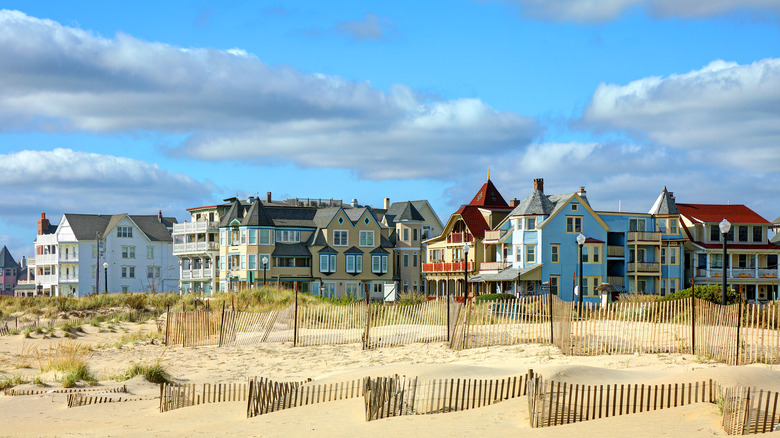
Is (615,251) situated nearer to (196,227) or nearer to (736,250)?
(736,250)

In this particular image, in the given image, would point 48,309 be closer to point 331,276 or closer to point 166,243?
point 331,276

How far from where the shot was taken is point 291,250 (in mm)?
73625

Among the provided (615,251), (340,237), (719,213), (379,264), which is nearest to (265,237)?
(340,237)

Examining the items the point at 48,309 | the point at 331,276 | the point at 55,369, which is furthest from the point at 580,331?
the point at 331,276

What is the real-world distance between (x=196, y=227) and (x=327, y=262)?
46.7 feet

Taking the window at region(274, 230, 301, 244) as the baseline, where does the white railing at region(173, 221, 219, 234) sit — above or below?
above

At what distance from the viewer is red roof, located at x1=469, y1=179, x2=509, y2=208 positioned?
73.1 m

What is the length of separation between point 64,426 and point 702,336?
1488 cm

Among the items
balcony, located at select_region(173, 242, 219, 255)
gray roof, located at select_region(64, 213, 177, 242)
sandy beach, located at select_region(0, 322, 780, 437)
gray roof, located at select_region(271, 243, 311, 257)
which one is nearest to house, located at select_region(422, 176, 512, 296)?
gray roof, located at select_region(271, 243, 311, 257)

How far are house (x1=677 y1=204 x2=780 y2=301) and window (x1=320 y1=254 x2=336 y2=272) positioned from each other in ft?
94.6

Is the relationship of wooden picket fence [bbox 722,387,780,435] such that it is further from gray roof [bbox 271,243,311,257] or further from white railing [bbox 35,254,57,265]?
white railing [bbox 35,254,57,265]

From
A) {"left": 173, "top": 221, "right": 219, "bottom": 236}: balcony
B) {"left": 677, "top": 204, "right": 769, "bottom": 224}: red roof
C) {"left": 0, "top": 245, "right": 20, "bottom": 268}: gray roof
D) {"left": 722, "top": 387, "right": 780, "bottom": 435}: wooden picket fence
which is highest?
{"left": 677, "top": 204, "right": 769, "bottom": 224}: red roof

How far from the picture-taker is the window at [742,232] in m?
70.1

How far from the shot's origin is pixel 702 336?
21.7m
